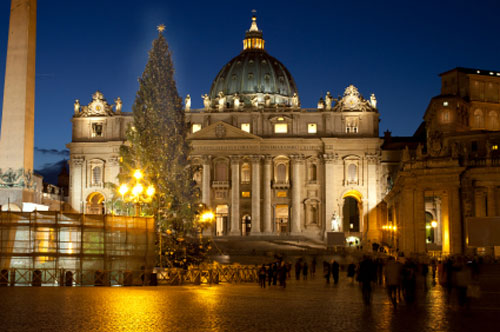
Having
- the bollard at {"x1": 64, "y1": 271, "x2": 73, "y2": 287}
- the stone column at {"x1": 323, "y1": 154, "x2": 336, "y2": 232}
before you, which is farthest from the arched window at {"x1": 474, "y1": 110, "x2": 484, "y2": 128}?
the bollard at {"x1": 64, "y1": 271, "x2": 73, "y2": 287}

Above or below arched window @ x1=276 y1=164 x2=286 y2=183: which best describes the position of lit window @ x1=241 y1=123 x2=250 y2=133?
above

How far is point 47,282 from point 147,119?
28.0 ft

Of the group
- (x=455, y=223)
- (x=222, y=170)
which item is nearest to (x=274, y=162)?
(x=222, y=170)

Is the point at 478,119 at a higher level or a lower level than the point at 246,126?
lower

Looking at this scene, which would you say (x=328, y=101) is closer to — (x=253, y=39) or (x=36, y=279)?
(x=253, y=39)

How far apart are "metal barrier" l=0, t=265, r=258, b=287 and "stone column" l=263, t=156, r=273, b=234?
48308mm

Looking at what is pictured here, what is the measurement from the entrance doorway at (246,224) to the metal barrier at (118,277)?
171 ft

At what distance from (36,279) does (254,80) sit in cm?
7894

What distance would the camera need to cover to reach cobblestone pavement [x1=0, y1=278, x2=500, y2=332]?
42.5 feet

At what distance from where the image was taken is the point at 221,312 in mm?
15273

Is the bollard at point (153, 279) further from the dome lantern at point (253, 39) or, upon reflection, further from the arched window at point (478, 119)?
the dome lantern at point (253, 39)

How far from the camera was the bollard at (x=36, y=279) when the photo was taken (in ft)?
74.9

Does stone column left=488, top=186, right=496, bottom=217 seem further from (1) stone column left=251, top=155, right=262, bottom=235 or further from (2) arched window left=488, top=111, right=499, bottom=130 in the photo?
(1) stone column left=251, top=155, right=262, bottom=235

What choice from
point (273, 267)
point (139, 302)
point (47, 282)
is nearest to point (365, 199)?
point (273, 267)
